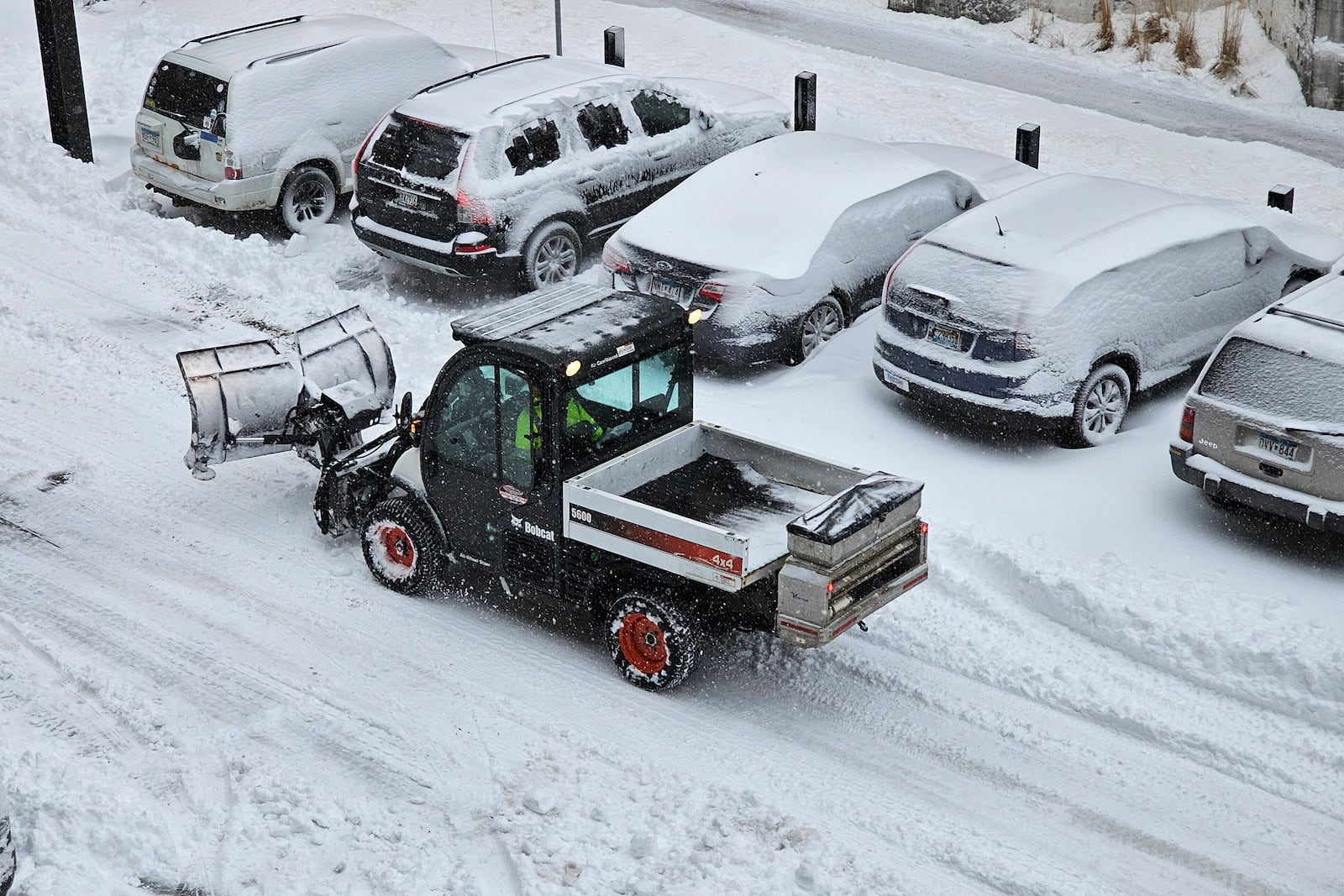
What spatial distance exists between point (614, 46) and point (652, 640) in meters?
10.5

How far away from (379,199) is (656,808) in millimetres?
7415

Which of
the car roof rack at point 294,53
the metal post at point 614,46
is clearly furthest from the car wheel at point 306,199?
the metal post at point 614,46

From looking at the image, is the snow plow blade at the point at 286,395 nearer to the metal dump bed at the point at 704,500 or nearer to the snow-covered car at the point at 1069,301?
the metal dump bed at the point at 704,500

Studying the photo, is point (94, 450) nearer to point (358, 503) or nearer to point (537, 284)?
point (358, 503)

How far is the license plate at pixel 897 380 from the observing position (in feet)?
35.0

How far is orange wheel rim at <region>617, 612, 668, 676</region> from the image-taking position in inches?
321

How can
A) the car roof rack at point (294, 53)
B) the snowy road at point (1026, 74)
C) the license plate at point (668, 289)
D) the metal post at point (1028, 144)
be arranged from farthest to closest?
the snowy road at point (1026, 74) < the car roof rack at point (294, 53) < the metal post at point (1028, 144) < the license plate at point (668, 289)

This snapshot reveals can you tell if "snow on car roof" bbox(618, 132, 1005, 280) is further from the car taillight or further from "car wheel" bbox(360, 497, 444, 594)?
"car wheel" bbox(360, 497, 444, 594)

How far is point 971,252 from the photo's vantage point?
34.8 feet

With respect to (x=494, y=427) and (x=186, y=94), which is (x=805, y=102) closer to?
(x=186, y=94)

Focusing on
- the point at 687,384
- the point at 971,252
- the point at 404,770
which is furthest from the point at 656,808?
the point at 971,252

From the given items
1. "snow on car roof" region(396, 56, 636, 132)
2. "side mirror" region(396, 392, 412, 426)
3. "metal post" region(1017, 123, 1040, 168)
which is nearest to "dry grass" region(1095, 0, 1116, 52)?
"metal post" region(1017, 123, 1040, 168)

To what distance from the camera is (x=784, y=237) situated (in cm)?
1177

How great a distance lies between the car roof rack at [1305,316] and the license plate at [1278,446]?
2.87ft
